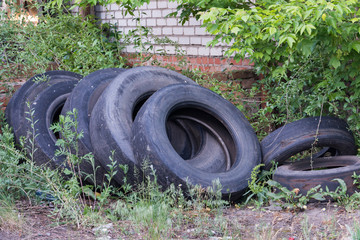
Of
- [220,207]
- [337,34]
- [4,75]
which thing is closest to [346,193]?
[220,207]

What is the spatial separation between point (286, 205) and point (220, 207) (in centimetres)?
53

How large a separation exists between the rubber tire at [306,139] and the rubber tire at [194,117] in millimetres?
158

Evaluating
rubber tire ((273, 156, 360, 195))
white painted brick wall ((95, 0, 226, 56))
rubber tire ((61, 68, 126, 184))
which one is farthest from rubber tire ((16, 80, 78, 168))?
rubber tire ((273, 156, 360, 195))

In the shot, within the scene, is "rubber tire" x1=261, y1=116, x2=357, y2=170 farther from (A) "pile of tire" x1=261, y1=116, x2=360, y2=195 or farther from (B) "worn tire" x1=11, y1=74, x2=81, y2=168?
(B) "worn tire" x1=11, y1=74, x2=81, y2=168

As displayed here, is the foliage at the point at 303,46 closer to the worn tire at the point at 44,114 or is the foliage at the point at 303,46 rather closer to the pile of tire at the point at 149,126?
the pile of tire at the point at 149,126

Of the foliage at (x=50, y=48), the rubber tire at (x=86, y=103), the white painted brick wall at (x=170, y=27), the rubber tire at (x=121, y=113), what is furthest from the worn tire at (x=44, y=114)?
the white painted brick wall at (x=170, y=27)

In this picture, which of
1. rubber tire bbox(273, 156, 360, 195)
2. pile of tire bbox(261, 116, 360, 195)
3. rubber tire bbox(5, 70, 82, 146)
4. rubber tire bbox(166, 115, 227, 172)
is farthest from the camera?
rubber tire bbox(5, 70, 82, 146)

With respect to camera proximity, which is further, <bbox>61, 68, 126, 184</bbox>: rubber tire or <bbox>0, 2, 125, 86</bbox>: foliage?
<bbox>0, 2, 125, 86</bbox>: foliage

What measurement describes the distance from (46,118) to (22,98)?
0.44 metres

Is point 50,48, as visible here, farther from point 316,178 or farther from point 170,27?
point 316,178

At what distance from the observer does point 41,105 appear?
474 cm

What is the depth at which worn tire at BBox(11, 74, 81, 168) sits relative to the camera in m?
4.39

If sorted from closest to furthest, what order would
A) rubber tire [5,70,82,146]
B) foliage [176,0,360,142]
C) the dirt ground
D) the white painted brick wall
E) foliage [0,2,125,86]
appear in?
the dirt ground < foliage [176,0,360,142] < rubber tire [5,70,82,146] < foliage [0,2,125,86] < the white painted brick wall

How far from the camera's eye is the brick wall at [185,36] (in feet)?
20.6
